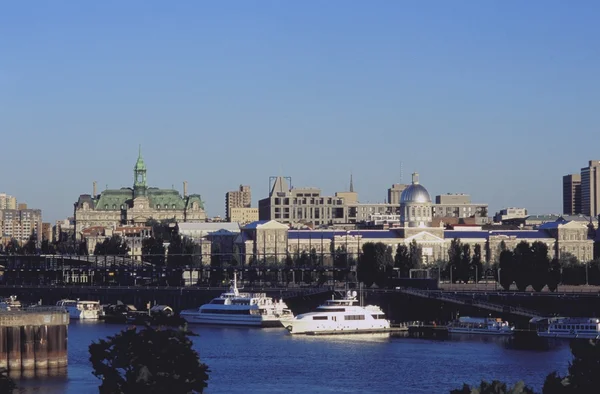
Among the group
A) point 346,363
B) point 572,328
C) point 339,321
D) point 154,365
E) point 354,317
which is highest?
point 354,317

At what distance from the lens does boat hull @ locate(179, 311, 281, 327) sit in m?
104

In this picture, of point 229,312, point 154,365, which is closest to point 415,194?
point 229,312

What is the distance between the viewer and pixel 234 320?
105562 mm

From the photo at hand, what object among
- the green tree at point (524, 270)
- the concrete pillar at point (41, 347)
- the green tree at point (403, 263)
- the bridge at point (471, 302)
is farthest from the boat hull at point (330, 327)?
the green tree at point (403, 263)

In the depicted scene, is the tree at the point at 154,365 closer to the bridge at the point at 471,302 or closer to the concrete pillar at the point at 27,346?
the concrete pillar at the point at 27,346

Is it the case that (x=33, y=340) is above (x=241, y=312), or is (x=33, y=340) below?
below

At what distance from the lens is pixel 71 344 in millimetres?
86125

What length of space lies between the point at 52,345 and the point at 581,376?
33693 millimetres

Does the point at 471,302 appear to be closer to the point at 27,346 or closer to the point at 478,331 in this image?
the point at 478,331

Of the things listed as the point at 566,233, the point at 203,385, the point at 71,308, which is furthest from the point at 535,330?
the point at 566,233

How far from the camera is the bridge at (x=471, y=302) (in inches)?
3878

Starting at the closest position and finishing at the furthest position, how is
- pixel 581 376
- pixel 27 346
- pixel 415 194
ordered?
1. pixel 581 376
2. pixel 27 346
3. pixel 415 194

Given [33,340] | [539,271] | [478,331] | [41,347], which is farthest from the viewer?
[539,271]

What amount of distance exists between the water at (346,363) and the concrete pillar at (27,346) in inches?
64.4
